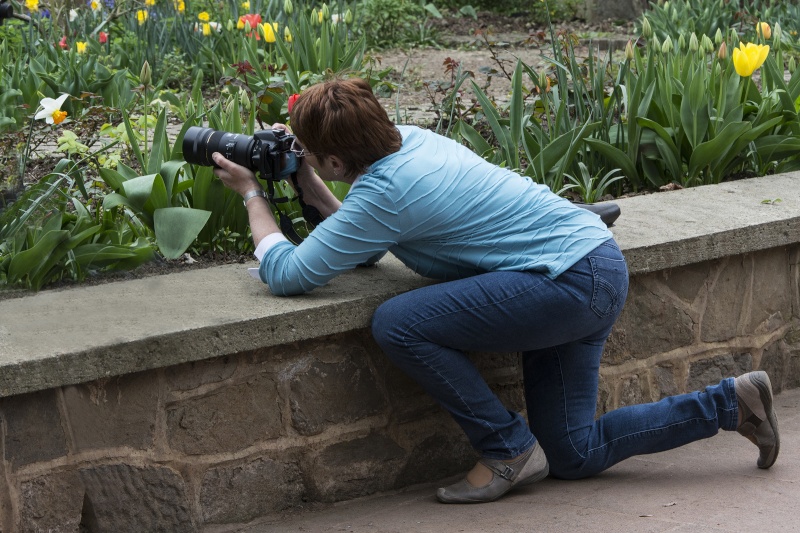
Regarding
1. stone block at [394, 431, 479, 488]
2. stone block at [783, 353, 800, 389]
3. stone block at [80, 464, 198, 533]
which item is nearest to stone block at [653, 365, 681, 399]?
stone block at [783, 353, 800, 389]

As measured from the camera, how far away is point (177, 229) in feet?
9.61

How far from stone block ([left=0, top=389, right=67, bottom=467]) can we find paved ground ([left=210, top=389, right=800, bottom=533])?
1.72 feet

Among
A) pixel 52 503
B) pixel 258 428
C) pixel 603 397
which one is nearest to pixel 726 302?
pixel 603 397

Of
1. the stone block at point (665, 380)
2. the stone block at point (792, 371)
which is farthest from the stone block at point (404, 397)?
the stone block at point (792, 371)

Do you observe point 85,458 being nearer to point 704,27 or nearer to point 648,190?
point 648,190

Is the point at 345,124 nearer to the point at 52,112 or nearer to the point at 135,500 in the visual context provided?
the point at 135,500

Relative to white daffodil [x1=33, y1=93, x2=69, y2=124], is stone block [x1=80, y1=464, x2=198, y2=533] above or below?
below

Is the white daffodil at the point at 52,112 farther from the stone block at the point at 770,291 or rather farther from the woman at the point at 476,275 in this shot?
the stone block at the point at 770,291

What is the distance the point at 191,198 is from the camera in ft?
10.3

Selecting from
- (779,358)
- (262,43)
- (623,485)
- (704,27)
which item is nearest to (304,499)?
(623,485)

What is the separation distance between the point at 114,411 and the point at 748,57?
2479mm

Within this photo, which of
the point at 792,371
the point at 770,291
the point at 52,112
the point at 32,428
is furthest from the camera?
the point at 792,371

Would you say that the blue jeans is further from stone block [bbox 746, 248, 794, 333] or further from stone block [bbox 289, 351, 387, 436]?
stone block [bbox 746, 248, 794, 333]

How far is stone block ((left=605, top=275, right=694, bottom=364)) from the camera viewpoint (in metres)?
3.18
